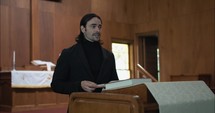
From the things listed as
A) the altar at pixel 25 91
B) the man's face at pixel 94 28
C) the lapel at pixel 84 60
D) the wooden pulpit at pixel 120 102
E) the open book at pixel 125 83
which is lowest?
the altar at pixel 25 91

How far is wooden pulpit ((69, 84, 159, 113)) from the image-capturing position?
43.4 inches

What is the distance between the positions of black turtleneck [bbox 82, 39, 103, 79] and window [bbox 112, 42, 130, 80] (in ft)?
26.0

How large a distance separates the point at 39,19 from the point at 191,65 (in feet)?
14.2

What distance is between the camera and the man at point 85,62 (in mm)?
1788

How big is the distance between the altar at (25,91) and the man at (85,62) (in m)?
4.66

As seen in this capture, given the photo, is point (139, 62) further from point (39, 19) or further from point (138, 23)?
point (39, 19)

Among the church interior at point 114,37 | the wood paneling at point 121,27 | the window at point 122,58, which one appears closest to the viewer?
the church interior at point 114,37

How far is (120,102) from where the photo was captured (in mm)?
1161

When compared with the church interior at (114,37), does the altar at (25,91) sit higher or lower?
lower

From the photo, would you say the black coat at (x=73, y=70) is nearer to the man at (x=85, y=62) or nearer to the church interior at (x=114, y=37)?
the man at (x=85, y=62)

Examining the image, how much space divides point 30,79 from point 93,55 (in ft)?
15.7

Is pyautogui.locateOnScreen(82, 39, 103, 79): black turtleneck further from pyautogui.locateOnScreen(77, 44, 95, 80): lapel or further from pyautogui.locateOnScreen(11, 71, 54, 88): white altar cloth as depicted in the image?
pyautogui.locateOnScreen(11, 71, 54, 88): white altar cloth

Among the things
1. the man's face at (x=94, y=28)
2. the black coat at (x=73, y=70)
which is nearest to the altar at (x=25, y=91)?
the black coat at (x=73, y=70)

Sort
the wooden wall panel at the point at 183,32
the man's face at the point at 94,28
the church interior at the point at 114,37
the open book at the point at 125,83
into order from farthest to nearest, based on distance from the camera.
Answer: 1. the wooden wall panel at the point at 183,32
2. the church interior at the point at 114,37
3. the man's face at the point at 94,28
4. the open book at the point at 125,83
